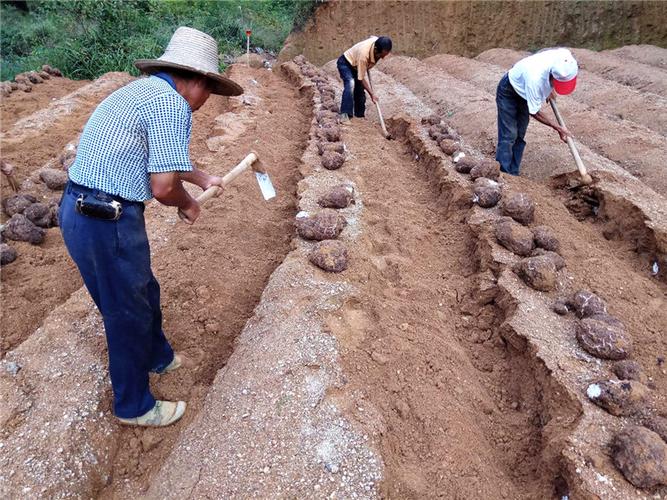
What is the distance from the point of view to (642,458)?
2154 millimetres

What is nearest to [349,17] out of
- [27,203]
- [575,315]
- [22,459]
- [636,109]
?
[636,109]

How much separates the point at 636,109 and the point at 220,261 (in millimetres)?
7370

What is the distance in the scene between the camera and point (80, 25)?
1226 cm

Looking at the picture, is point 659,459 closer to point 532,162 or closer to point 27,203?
point 532,162

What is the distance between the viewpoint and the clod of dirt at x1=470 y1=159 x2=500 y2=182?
16.5 feet

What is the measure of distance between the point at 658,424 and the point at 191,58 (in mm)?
3174

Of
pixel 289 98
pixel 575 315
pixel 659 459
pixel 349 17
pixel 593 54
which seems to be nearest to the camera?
pixel 659 459

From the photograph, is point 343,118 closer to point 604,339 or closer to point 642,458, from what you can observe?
point 604,339

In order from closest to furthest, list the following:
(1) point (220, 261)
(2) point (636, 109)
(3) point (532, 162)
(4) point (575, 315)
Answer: (4) point (575, 315) → (1) point (220, 261) → (3) point (532, 162) → (2) point (636, 109)

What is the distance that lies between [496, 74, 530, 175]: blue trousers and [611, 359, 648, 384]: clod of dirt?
332 centimetres

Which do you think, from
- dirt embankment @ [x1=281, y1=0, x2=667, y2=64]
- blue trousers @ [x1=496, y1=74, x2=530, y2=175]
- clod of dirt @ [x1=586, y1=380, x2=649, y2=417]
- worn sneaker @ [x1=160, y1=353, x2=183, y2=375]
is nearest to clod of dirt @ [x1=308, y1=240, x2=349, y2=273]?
worn sneaker @ [x1=160, y1=353, x2=183, y2=375]

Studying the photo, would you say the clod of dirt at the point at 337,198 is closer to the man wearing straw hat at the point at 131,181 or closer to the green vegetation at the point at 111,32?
the man wearing straw hat at the point at 131,181

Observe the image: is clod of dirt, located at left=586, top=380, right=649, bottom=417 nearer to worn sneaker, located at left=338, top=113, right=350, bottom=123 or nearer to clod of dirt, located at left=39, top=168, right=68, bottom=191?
clod of dirt, located at left=39, top=168, right=68, bottom=191

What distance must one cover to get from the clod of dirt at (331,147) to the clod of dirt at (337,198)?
132cm
